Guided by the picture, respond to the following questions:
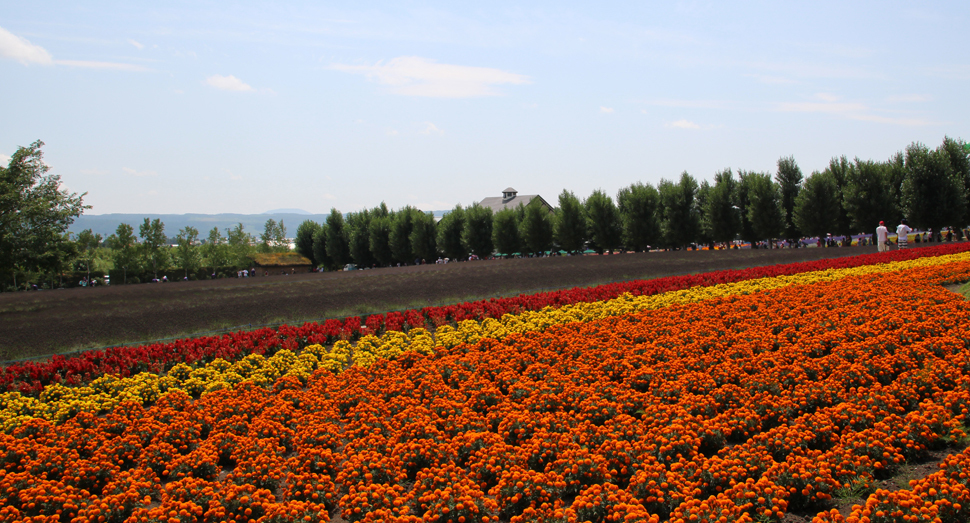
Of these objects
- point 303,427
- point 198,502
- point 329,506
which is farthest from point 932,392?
point 198,502

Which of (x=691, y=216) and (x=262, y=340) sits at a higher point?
(x=691, y=216)

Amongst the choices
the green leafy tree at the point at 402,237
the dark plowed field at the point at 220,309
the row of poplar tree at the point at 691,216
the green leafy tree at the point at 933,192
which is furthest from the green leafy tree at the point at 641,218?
the dark plowed field at the point at 220,309

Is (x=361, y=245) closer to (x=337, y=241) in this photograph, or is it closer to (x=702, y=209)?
(x=337, y=241)

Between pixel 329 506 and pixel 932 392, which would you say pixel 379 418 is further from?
pixel 932 392

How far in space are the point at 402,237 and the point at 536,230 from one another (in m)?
18.6

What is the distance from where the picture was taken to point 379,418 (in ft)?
25.3

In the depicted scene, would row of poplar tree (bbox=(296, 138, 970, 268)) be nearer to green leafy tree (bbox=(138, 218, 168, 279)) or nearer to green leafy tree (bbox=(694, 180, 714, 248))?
green leafy tree (bbox=(694, 180, 714, 248))

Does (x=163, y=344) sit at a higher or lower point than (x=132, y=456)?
higher

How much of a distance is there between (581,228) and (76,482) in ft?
202

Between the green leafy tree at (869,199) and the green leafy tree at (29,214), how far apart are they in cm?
5592

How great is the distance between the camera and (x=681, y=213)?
206 feet

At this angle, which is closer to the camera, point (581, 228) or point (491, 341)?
point (491, 341)

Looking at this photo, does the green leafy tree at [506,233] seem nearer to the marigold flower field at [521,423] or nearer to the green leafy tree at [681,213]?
the green leafy tree at [681,213]

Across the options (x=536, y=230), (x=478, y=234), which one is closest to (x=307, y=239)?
(x=478, y=234)
